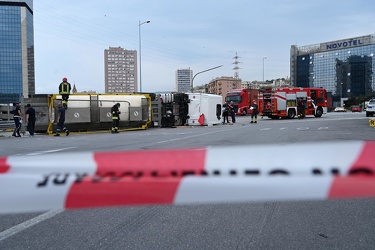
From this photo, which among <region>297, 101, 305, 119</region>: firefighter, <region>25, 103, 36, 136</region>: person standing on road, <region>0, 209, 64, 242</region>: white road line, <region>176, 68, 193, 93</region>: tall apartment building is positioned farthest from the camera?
<region>176, 68, 193, 93</region>: tall apartment building

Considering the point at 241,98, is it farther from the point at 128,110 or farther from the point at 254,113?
the point at 128,110

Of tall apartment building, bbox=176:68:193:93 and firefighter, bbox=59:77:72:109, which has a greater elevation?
tall apartment building, bbox=176:68:193:93

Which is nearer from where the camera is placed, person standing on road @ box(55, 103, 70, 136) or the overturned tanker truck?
person standing on road @ box(55, 103, 70, 136)

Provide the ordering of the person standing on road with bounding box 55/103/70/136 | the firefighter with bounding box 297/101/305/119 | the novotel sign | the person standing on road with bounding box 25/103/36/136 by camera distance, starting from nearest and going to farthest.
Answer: the person standing on road with bounding box 25/103/36/136, the person standing on road with bounding box 55/103/70/136, the firefighter with bounding box 297/101/305/119, the novotel sign

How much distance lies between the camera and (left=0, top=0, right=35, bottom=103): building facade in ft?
328

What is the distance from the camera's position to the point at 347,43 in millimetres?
93062

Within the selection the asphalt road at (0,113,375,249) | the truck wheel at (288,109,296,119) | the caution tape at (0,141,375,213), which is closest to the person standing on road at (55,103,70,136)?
the asphalt road at (0,113,375,249)

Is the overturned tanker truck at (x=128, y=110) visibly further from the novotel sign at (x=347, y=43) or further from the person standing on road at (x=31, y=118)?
the novotel sign at (x=347, y=43)

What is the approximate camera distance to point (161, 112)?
23000 millimetres

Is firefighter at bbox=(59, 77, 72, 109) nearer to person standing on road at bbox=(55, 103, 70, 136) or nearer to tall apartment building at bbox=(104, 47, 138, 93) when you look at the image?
person standing on road at bbox=(55, 103, 70, 136)

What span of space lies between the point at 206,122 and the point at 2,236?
2065 centimetres

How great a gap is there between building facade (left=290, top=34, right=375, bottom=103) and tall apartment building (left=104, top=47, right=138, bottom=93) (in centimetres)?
4915

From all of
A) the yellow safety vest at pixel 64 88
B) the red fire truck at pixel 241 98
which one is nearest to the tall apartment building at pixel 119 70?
the red fire truck at pixel 241 98

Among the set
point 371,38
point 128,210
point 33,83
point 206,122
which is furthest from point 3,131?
point 33,83
